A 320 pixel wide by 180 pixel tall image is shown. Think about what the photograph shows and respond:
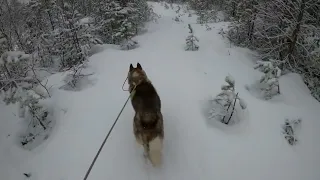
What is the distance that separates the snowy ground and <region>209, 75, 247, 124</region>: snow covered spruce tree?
224 millimetres

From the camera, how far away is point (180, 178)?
3.99 m

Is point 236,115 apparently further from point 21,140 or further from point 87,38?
point 87,38

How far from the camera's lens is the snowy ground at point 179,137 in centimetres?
410

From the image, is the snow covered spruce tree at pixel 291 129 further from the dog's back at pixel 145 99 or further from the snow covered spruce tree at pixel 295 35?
the dog's back at pixel 145 99

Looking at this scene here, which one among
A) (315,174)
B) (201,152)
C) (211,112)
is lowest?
(315,174)

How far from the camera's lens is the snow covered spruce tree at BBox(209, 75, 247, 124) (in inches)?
185

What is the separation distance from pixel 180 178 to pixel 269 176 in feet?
4.86

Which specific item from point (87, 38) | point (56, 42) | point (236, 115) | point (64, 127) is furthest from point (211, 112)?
point (56, 42)

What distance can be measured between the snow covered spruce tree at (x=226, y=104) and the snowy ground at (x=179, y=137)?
8.8 inches

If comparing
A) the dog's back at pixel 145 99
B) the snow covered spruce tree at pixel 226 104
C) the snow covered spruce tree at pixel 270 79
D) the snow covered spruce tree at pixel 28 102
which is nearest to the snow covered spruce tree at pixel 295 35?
the snow covered spruce tree at pixel 270 79

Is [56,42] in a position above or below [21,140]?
above

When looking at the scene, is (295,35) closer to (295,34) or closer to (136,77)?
(295,34)

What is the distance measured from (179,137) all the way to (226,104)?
1.16 meters

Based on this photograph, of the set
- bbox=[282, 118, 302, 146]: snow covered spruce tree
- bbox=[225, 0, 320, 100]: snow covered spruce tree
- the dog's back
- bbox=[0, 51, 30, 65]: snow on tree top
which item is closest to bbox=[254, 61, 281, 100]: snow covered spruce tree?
bbox=[282, 118, 302, 146]: snow covered spruce tree
